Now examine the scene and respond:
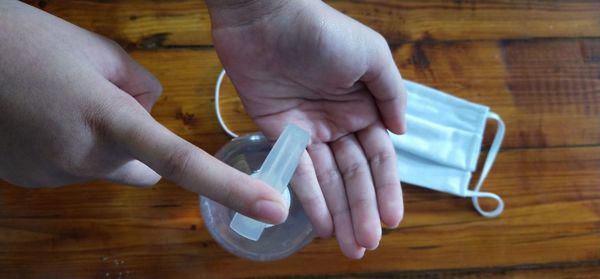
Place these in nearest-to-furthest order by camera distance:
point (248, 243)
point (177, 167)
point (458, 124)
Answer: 1. point (177, 167)
2. point (248, 243)
3. point (458, 124)

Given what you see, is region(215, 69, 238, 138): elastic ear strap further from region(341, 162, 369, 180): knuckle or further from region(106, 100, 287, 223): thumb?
region(106, 100, 287, 223): thumb

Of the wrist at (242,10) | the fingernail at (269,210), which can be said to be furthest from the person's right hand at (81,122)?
the wrist at (242,10)

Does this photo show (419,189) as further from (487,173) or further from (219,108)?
(219,108)

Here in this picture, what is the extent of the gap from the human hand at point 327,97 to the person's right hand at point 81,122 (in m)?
0.15

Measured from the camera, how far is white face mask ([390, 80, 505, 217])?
77 cm

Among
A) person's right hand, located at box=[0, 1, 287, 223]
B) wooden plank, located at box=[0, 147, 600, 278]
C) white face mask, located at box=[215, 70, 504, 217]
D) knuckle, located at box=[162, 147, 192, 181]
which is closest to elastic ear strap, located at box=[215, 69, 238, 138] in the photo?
white face mask, located at box=[215, 70, 504, 217]

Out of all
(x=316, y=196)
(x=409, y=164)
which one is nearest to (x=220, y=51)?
(x=316, y=196)

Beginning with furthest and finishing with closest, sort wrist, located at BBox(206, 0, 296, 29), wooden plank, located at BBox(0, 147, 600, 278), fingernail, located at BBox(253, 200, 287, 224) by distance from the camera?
wooden plank, located at BBox(0, 147, 600, 278) → wrist, located at BBox(206, 0, 296, 29) → fingernail, located at BBox(253, 200, 287, 224)

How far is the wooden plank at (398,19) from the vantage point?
79 cm

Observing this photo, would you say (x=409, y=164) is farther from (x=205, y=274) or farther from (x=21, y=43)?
(x=21, y=43)

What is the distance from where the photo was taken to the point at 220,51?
653 mm

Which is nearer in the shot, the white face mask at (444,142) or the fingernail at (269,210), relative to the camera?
the fingernail at (269,210)

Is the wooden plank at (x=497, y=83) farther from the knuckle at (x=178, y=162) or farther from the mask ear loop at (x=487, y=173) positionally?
the knuckle at (x=178, y=162)

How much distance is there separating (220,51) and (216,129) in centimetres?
16
